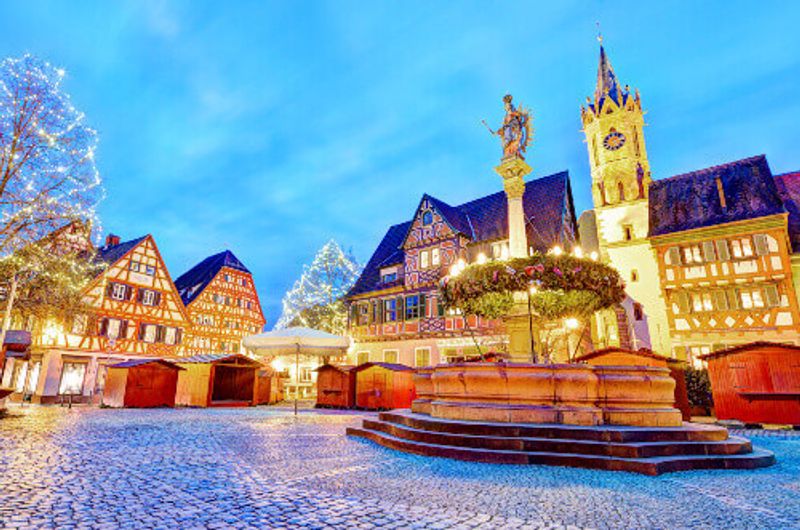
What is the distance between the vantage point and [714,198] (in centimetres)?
2434

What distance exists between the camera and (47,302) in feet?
47.6

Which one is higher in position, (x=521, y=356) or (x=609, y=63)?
(x=609, y=63)

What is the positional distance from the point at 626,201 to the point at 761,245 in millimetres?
7959

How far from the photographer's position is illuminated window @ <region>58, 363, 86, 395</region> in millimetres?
25109

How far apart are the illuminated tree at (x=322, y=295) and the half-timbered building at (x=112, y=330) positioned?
7675 mm

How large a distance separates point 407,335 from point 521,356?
16422 millimetres

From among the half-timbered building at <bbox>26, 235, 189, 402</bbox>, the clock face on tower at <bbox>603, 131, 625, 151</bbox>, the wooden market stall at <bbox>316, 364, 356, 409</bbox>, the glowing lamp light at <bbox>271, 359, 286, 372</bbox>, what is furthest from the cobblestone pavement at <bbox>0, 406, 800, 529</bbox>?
the clock face on tower at <bbox>603, 131, 625, 151</bbox>

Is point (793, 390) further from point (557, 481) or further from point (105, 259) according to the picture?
point (105, 259)

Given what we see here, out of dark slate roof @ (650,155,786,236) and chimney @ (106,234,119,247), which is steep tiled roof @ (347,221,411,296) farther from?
chimney @ (106,234,119,247)

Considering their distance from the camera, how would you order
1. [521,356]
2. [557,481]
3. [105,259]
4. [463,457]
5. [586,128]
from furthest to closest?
[586,128], [105,259], [521,356], [463,457], [557,481]

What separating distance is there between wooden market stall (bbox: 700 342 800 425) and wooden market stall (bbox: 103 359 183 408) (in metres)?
21.0

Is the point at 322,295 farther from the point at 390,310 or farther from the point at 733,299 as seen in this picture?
the point at 733,299

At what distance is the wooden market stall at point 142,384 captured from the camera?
18.7 meters

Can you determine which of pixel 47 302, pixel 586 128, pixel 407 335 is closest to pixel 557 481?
pixel 47 302
